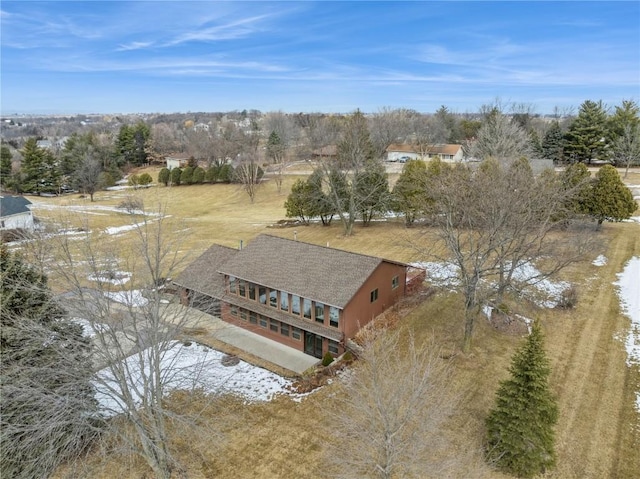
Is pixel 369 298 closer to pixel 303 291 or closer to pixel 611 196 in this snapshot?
pixel 303 291

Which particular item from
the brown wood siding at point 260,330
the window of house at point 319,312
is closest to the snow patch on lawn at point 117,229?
the brown wood siding at point 260,330

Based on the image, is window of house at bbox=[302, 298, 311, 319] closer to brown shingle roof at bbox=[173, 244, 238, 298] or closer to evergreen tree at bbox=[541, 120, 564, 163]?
brown shingle roof at bbox=[173, 244, 238, 298]

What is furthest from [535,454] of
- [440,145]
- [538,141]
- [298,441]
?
[440,145]

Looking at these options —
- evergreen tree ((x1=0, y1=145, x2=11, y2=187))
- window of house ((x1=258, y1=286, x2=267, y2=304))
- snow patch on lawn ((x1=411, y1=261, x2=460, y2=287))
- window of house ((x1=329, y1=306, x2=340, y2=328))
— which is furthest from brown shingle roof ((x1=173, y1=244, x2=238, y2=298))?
evergreen tree ((x1=0, y1=145, x2=11, y2=187))

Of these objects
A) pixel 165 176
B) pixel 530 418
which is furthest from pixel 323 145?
pixel 530 418

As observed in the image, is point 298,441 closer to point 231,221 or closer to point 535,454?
point 535,454

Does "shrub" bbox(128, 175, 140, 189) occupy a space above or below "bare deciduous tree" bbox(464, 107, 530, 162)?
below
